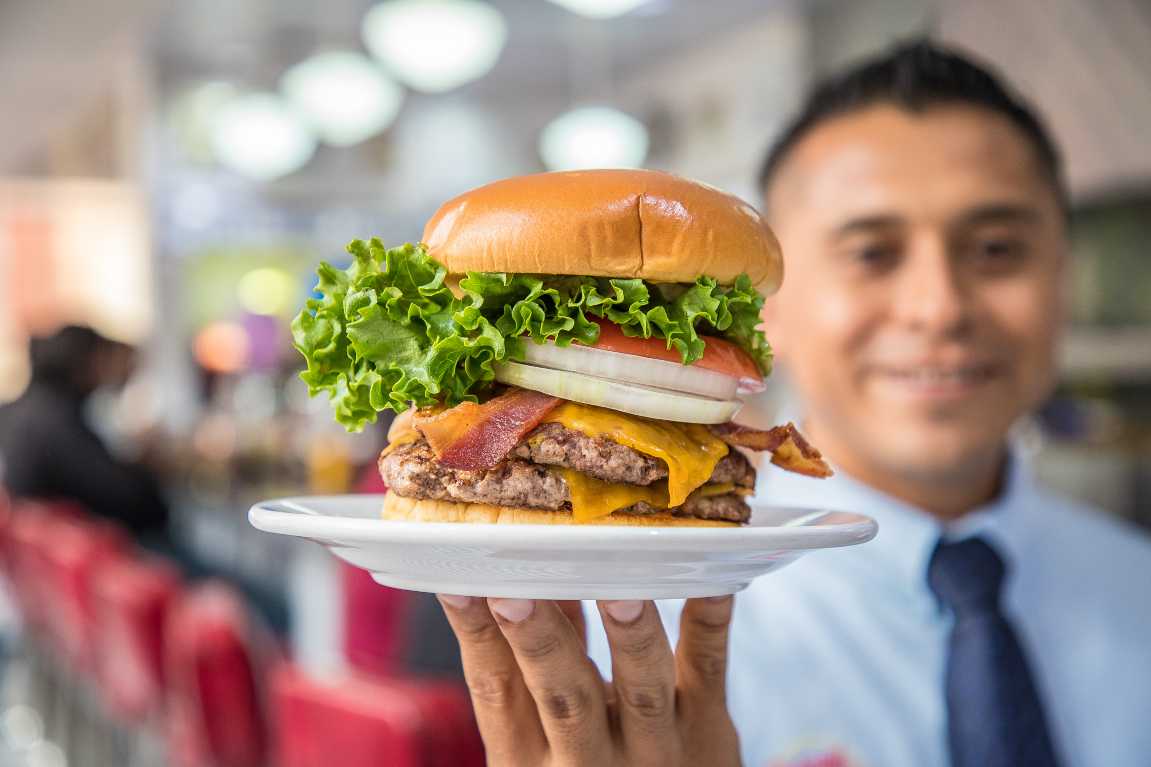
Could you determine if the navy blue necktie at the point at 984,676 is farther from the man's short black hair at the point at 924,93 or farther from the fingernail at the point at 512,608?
the fingernail at the point at 512,608

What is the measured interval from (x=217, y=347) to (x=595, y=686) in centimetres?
891

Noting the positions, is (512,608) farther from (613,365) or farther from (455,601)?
(613,365)

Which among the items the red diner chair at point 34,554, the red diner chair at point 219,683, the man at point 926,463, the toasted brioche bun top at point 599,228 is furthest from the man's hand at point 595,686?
the red diner chair at point 34,554

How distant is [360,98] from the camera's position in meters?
6.04

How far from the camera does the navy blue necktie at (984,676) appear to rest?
1.42m

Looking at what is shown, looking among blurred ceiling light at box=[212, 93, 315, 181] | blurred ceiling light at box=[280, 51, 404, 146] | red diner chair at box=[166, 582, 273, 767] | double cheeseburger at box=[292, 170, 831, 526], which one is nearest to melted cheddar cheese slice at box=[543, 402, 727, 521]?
double cheeseburger at box=[292, 170, 831, 526]

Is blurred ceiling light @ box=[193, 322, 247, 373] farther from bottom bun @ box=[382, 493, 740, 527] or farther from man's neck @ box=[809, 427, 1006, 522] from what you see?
bottom bun @ box=[382, 493, 740, 527]

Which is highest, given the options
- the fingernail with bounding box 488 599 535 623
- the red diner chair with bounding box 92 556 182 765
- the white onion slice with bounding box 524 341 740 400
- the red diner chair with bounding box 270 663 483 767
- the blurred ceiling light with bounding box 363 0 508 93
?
the blurred ceiling light with bounding box 363 0 508 93

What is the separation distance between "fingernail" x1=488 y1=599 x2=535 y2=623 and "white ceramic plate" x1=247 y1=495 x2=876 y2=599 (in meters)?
0.01

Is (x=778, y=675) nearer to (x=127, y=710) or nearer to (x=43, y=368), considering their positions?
(x=127, y=710)

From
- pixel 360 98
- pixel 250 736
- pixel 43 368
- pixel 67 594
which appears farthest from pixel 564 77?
pixel 250 736

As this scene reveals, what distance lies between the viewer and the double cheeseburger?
34.2 inches

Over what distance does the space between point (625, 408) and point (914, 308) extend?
794mm

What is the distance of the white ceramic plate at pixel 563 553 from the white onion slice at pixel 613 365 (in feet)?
0.57
